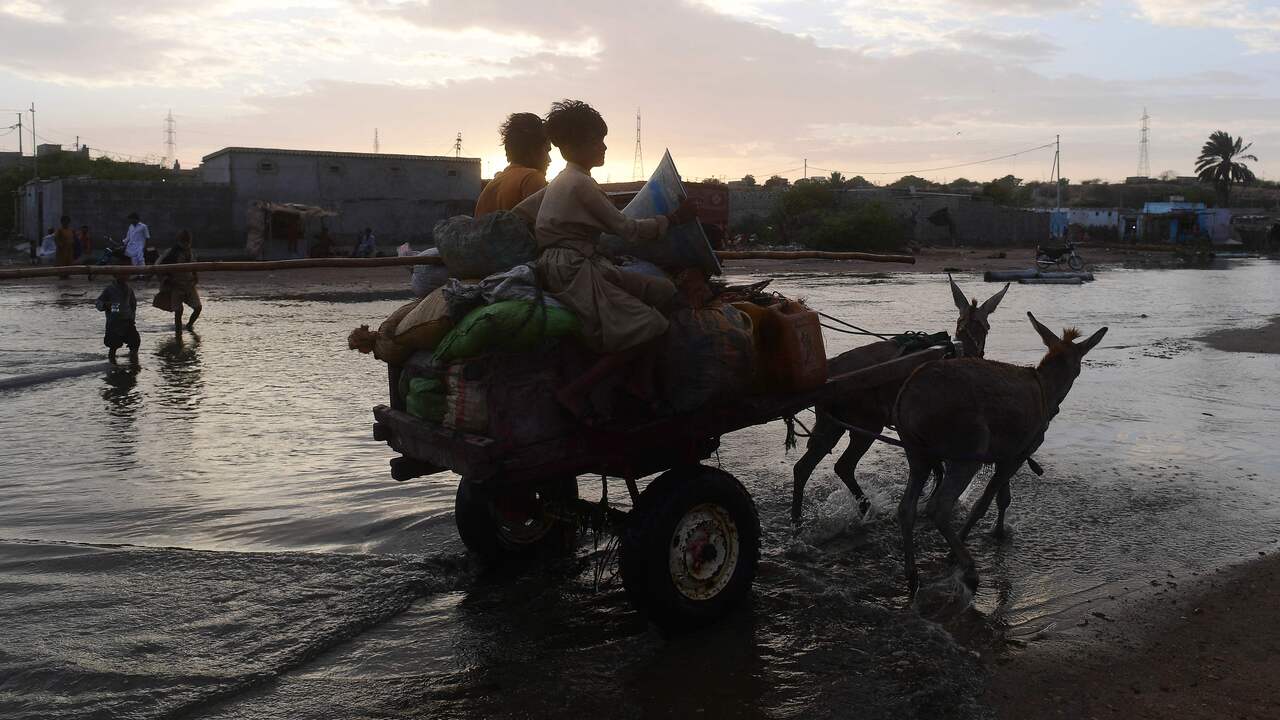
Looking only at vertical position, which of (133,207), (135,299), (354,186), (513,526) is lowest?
(513,526)

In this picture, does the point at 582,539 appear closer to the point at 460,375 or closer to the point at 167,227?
the point at 460,375

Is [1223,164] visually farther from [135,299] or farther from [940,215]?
[135,299]

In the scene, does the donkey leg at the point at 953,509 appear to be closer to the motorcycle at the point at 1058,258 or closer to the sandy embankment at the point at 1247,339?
the sandy embankment at the point at 1247,339

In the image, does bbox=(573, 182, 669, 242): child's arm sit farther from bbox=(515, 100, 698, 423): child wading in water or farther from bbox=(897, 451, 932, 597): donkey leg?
bbox=(897, 451, 932, 597): donkey leg

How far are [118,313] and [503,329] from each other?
10.8 meters

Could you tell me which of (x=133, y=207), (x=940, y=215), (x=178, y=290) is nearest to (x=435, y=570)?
(x=178, y=290)

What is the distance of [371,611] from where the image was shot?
4938mm

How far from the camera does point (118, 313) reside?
12.8 meters

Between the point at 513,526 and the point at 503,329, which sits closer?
the point at 503,329

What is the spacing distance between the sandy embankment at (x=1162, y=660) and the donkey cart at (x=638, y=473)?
1333mm

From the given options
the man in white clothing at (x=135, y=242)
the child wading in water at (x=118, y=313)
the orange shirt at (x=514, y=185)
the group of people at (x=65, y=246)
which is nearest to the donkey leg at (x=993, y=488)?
the orange shirt at (x=514, y=185)

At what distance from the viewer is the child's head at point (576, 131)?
462 cm

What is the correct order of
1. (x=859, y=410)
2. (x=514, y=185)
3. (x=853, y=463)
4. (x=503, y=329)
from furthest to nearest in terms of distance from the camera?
(x=853, y=463) < (x=859, y=410) < (x=514, y=185) < (x=503, y=329)

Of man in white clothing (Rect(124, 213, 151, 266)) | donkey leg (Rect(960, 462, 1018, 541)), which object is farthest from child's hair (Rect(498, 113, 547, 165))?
man in white clothing (Rect(124, 213, 151, 266))
